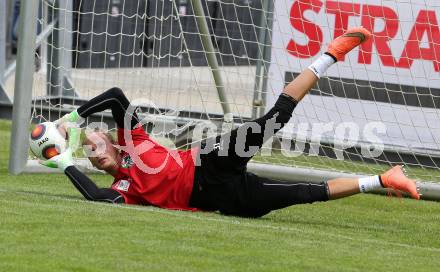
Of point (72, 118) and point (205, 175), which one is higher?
point (72, 118)

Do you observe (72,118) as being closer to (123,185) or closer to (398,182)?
(123,185)

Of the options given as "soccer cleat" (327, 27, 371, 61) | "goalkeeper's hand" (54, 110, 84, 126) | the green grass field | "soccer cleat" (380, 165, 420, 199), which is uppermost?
"soccer cleat" (327, 27, 371, 61)

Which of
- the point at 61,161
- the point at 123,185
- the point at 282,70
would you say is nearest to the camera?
the point at 61,161

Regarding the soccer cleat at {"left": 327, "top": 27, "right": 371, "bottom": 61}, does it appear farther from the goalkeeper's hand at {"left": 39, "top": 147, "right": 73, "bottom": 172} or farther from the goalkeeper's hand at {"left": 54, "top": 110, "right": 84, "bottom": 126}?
the goalkeeper's hand at {"left": 39, "top": 147, "right": 73, "bottom": 172}

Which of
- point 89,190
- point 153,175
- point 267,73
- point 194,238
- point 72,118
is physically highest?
point 267,73

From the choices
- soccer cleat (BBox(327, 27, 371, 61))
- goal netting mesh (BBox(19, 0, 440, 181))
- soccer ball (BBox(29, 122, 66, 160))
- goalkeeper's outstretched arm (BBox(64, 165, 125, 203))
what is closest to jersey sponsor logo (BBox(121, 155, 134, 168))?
goalkeeper's outstretched arm (BBox(64, 165, 125, 203))

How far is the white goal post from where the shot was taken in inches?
439

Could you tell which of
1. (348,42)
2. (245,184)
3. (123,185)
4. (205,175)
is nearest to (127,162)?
(123,185)

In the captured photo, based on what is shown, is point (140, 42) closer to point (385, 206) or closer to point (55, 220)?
point (385, 206)

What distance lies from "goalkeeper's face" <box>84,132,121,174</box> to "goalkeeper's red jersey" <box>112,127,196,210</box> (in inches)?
3.8

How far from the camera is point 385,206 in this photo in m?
9.96

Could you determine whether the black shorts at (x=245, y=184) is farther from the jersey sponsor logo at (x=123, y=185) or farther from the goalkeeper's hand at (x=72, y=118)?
the goalkeeper's hand at (x=72, y=118)

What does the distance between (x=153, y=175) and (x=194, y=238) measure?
1428 mm

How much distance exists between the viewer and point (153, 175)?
27.3 ft
